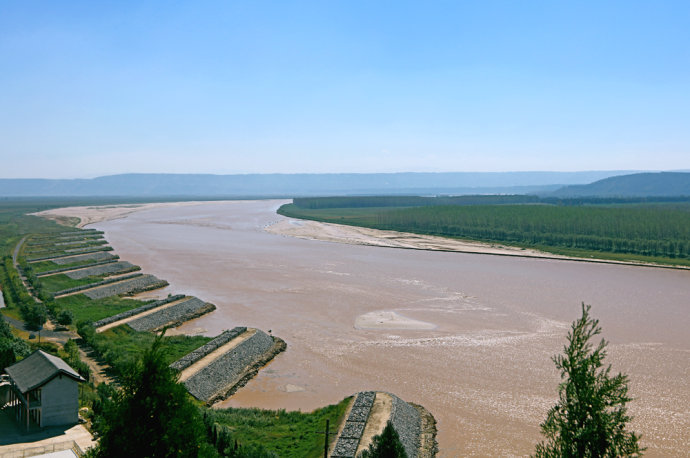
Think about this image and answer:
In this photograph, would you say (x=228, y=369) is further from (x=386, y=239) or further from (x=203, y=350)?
(x=386, y=239)

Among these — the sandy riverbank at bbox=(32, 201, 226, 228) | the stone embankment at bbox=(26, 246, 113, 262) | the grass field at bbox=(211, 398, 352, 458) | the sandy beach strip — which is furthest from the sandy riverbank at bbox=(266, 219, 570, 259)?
the grass field at bbox=(211, 398, 352, 458)

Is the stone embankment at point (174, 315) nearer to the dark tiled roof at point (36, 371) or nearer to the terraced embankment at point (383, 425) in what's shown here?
the dark tiled roof at point (36, 371)

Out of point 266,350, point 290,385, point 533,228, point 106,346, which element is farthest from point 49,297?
point 533,228

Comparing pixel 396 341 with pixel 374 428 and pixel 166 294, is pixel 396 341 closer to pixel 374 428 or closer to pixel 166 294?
pixel 374 428

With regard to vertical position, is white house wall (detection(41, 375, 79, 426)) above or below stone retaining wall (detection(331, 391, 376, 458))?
above

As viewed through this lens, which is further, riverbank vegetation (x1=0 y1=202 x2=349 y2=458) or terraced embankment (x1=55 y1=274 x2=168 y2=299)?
terraced embankment (x1=55 y1=274 x2=168 y2=299)

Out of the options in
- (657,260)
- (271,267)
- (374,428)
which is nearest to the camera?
(374,428)

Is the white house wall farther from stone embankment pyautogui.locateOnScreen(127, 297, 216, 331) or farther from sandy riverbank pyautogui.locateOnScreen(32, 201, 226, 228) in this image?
sandy riverbank pyautogui.locateOnScreen(32, 201, 226, 228)

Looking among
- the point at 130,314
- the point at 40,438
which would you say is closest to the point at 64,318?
the point at 130,314
